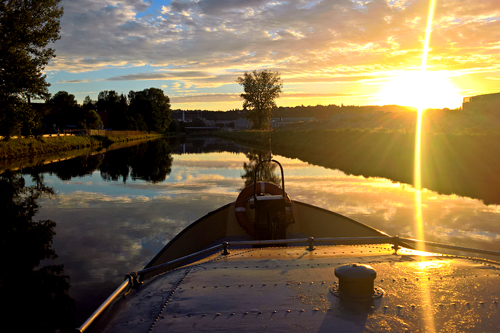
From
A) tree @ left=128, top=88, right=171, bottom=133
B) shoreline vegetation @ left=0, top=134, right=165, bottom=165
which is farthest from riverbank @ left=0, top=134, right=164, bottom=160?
tree @ left=128, top=88, right=171, bottom=133

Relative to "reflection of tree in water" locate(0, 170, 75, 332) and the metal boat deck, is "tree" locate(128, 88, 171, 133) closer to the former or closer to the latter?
"reflection of tree in water" locate(0, 170, 75, 332)

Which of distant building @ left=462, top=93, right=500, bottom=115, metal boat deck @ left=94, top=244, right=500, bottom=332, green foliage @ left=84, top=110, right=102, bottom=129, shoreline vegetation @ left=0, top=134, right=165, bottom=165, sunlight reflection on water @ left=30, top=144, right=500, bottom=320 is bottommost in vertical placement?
sunlight reflection on water @ left=30, top=144, right=500, bottom=320

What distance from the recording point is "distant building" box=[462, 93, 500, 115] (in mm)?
64262

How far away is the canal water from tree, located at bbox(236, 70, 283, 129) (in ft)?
135

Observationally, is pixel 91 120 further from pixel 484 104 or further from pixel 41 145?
pixel 484 104

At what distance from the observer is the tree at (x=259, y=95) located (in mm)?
61281

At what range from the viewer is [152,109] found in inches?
4040

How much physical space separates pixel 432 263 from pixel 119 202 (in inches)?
438

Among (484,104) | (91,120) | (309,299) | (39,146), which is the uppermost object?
(484,104)

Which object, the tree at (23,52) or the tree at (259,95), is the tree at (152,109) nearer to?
the tree at (259,95)

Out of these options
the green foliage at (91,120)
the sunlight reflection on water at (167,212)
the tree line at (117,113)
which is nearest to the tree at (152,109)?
the tree line at (117,113)

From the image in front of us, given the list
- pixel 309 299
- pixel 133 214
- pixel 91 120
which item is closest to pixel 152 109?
pixel 91 120

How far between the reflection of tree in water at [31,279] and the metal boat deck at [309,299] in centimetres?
167

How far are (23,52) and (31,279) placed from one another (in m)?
23.8
